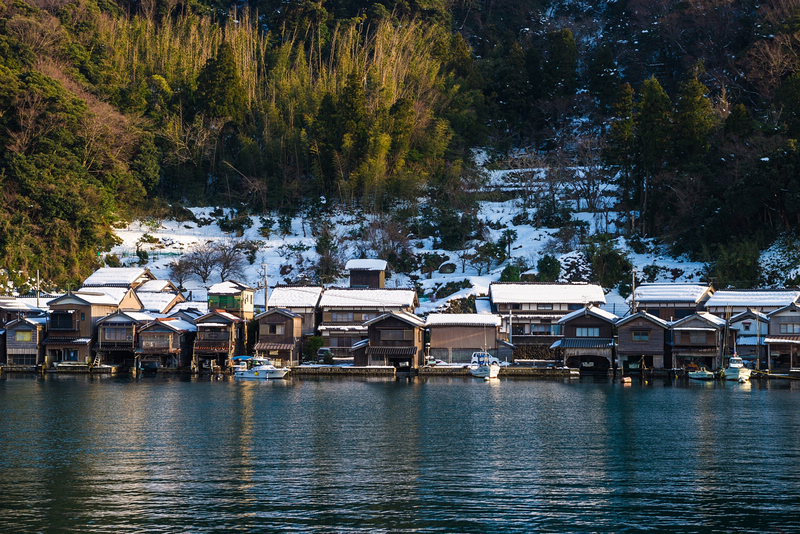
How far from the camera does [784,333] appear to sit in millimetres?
46406

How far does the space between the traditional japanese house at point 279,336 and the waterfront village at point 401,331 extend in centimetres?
6

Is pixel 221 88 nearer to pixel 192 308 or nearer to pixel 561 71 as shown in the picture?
pixel 192 308

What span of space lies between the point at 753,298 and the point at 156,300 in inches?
1431

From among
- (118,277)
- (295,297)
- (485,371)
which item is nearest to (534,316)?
(485,371)

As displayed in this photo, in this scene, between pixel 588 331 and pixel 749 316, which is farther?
pixel 588 331

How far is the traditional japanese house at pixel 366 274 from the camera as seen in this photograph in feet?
183

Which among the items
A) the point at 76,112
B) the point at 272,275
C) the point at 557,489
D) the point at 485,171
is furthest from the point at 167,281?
the point at 557,489

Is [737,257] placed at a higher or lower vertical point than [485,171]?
lower

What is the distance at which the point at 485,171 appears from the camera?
245 ft

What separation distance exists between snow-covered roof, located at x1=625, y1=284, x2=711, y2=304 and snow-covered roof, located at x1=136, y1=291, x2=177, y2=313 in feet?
95.4

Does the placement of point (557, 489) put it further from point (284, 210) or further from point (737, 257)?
point (284, 210)

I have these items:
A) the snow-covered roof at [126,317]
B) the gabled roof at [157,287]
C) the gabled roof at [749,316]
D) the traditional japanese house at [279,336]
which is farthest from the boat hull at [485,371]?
the gabled roof at [157,287]

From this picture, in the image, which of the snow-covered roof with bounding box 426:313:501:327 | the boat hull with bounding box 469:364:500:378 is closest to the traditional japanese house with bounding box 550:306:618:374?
the snow-covered roof with bounding box 426:313:501:327

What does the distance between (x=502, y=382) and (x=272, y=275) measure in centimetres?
2284
